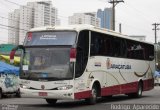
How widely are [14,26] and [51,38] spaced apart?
120 feet

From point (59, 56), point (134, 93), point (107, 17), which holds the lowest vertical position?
point (134, 93)

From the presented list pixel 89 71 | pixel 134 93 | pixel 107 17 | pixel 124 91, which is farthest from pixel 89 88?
pixel 107 17

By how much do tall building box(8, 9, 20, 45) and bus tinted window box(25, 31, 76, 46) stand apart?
95.9 feet

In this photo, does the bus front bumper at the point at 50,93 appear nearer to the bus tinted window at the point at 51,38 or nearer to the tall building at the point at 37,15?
the bus tinted window at the point at 51,38

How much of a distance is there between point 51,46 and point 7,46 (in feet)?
125

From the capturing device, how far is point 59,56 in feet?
63.6

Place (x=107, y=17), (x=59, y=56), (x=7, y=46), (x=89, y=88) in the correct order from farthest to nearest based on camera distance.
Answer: (x=107, y=17), (x=7, y=46), (x=89, y=88), (x=59, y=56)

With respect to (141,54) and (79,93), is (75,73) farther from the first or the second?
(141,54)

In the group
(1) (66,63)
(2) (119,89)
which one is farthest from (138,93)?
(1) (66,63)

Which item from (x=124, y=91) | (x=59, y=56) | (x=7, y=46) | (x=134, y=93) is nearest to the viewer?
(x=59, y=56)

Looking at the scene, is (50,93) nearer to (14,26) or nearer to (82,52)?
(82,52)

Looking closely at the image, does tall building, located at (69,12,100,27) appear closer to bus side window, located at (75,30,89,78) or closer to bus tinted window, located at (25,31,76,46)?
bus side window, located at (75,30,89,78)

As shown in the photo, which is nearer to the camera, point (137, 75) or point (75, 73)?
point (75, 73)

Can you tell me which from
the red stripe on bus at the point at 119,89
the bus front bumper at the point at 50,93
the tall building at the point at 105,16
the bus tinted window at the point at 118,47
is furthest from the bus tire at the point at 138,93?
the tall building at the point at 105,16
